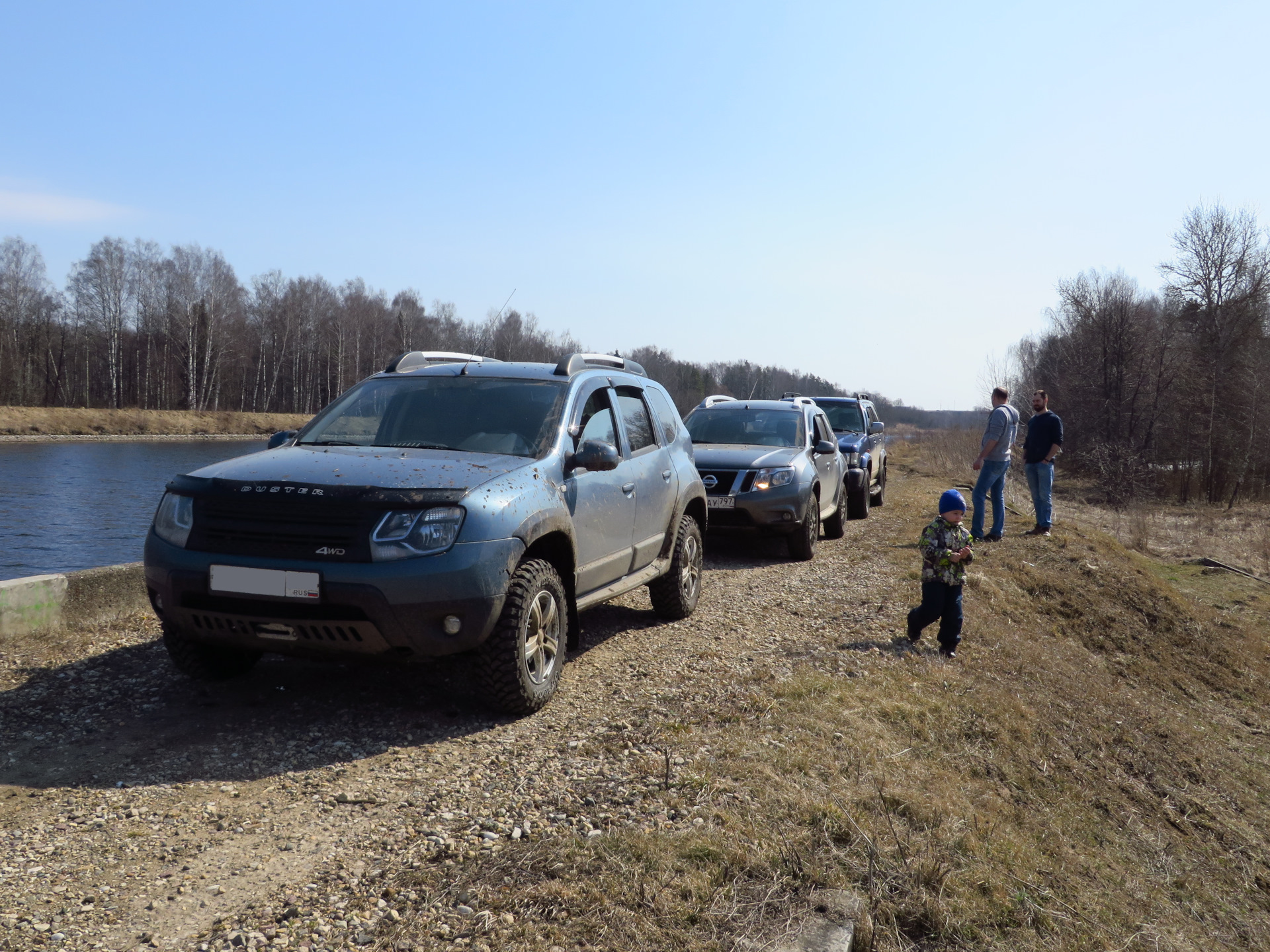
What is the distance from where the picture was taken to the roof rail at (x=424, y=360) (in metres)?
6.17

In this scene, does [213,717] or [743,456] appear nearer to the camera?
[213,717]

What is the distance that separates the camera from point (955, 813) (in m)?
4.12

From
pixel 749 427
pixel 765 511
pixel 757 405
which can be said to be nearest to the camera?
pixel 765 511

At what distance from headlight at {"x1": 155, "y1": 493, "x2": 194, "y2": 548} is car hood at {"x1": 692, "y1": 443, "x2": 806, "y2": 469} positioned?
6267mm

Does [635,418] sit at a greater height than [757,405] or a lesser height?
lesser

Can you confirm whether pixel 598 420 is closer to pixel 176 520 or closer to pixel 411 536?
pixel 411 536

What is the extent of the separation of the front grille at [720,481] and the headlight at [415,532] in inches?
246

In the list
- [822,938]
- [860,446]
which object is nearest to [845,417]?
[860,446]

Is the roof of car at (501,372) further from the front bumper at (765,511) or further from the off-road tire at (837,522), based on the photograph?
the off-road tire at (837,522)

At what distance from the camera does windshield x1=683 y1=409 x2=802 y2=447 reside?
1173 centimetres

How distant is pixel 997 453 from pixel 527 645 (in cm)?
947

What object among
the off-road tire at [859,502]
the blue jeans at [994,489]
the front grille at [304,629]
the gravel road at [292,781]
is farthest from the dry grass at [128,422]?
the front grille at [304,629]

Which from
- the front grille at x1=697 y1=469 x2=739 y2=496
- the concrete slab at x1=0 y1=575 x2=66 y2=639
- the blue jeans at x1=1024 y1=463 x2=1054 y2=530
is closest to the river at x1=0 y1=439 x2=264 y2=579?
the concrete slab at x1=0 y1=575 x2=66 y2=639

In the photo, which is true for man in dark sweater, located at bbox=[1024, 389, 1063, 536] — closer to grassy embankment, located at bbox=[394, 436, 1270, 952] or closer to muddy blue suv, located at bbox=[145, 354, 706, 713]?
grassy embankment, located at bbox=[394, 436, 1270, 952]
